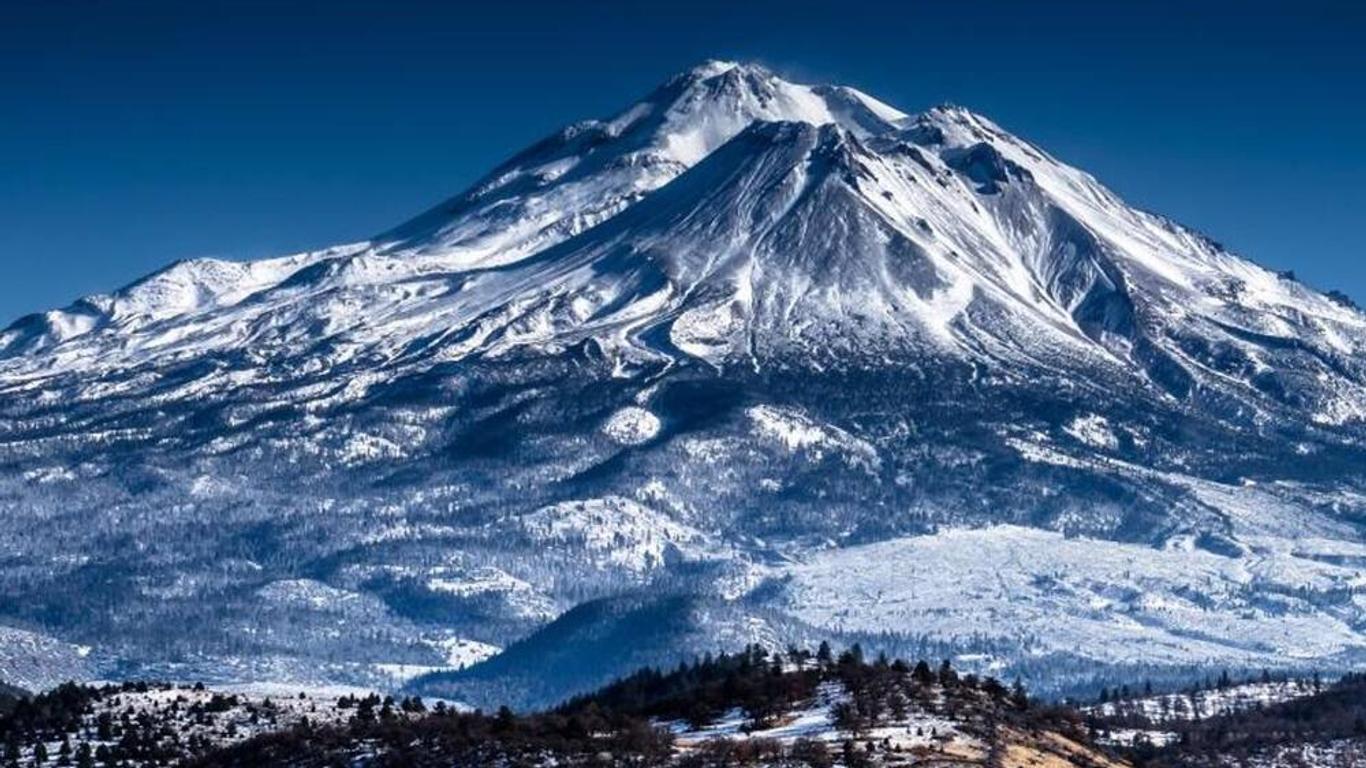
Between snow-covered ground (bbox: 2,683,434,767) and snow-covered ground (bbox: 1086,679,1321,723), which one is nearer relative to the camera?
snow-covered ground (bbox: 2,683,434,767)

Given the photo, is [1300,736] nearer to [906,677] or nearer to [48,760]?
[906,677]

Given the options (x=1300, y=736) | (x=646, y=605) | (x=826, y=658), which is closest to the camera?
(x=826, y=658)

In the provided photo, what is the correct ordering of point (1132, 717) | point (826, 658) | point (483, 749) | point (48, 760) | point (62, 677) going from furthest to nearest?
point (62, 677) < point (1132, 717) < point (826, 658) < point (48, 760) < point (483, 749)

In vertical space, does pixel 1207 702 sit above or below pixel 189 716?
above

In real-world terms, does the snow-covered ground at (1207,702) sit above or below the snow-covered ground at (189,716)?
above

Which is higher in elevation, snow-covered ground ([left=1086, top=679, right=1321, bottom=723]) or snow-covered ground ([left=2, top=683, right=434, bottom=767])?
snow-covered ground ([left=1086, top=679, right=1321, bottom=723])

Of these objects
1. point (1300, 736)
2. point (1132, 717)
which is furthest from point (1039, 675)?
point (1300, 736)

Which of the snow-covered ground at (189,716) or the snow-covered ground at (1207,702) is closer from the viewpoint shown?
the snow-covered ground at (189,716)

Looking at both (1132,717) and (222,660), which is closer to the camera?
(1132,717)

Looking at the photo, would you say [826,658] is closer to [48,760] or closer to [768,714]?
[768,714]

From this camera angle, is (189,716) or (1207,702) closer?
(189,716)

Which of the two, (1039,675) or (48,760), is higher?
(1039,675)
